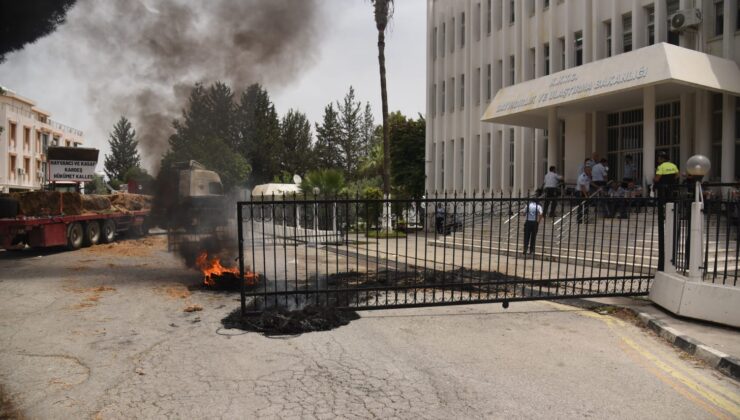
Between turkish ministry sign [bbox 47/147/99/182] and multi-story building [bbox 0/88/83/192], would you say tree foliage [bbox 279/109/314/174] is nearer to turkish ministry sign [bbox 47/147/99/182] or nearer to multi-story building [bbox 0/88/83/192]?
multi-story building [bbox 0/88/83/192]

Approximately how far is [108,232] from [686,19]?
1977 cm

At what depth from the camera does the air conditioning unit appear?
16594mm

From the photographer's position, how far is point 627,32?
19.8m

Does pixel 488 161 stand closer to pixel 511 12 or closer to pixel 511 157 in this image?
pixel 511 157

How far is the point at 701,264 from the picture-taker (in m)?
6.95

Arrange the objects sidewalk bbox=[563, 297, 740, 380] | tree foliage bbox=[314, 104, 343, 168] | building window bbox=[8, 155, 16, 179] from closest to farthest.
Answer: sidewalk bbox=[563, 297, 740, 380] → building window bbox=[8, 155, 16, 179] → tree foliage bbox=[314, 104, 343, 168]

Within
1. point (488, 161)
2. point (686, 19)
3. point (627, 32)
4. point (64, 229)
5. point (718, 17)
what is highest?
point (627, 32)

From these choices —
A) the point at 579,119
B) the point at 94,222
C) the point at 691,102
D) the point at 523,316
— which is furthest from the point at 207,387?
the point at 579,119

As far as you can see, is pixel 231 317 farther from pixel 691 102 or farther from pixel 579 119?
pixel 579 119

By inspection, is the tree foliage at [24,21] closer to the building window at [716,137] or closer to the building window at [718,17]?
the building window at [716,137]

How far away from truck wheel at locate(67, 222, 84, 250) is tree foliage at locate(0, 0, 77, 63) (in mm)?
12276

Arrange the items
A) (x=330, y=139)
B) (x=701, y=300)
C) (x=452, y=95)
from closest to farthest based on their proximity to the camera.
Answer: (x=701, y=300), (x=452, y=95), (x=330, y=139)

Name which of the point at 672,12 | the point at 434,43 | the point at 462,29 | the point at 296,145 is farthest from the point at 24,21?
the point at 296,145

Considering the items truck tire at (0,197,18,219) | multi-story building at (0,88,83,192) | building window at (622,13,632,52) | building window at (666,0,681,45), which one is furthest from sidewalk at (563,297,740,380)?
multi-story building at (0,88,83,192)
